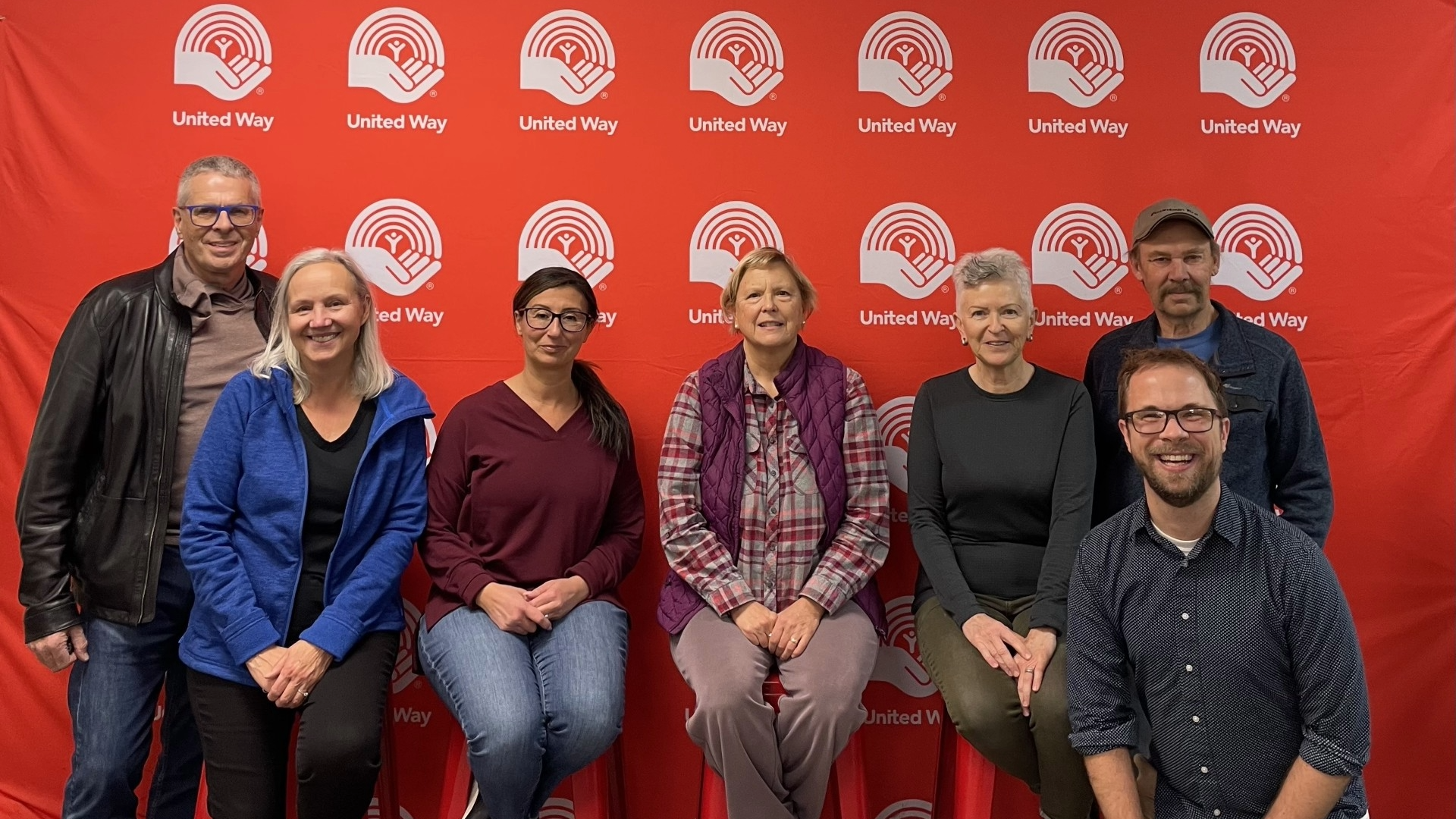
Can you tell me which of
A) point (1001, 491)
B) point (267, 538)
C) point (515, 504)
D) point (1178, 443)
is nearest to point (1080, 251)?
point (1001, 491)

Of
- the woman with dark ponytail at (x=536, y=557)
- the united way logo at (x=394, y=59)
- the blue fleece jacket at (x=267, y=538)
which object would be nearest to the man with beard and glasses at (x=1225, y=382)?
the woman with dark ponytail at (x=536, y=557)

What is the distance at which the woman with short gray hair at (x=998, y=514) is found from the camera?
7.07ft

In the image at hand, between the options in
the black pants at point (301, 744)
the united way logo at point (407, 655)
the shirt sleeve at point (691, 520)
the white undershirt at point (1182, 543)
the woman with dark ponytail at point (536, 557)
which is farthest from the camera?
the united way logo at point (407, 655)

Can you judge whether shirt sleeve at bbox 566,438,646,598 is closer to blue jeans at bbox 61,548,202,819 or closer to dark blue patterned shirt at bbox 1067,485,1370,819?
blue jeans at bbox 61,548,202,819

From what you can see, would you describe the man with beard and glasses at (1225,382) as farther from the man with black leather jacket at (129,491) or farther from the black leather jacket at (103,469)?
the black leather jacket at (103,469)

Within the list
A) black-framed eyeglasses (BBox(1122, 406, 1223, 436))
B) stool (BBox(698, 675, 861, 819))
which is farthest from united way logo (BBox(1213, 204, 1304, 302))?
stool (BBox(698, 675, 861, 819))

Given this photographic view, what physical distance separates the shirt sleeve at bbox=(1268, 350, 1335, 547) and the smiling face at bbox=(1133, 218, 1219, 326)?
269 millimetres

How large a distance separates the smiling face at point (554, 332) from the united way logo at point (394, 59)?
34.4 inches

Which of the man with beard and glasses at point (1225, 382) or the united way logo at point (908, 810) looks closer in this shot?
the man with beard and glasses at point (1225, 382)

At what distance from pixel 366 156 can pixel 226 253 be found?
590 mm

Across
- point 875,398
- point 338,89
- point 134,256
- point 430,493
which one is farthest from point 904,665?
point 134,256

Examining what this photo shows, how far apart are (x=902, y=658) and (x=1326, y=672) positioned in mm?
1258

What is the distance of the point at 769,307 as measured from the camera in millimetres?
2453

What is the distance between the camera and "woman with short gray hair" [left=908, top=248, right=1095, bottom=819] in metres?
2.16
